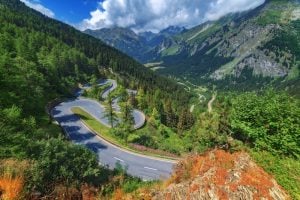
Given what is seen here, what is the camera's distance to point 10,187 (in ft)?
47.2

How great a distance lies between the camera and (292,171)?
18062 mm

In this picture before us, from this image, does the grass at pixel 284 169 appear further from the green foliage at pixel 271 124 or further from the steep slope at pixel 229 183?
the green foliage at pixel 271 124

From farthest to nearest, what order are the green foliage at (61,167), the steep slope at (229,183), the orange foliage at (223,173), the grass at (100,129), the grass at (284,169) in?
1. the grass at (100,129)
2. the green foliage at (61,167)
3. the grass at (284,169)
4. the orange foliage at (223,173)
5. the steep slope at (229,183)

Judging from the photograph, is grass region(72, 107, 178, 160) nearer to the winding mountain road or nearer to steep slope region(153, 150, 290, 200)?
the winding mountain road

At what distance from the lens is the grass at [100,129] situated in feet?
194

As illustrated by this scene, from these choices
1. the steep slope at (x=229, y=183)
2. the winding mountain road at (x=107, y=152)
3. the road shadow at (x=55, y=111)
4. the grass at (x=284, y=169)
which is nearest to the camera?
the steep slope at (x=229, y=183)

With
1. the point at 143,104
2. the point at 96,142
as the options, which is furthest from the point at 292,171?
the point at 143,104

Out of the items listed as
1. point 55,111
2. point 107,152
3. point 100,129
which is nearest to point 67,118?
point 55,111

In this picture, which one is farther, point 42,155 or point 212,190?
point 42,155

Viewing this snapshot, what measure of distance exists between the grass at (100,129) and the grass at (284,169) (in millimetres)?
37205

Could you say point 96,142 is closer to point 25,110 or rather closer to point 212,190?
point 25,110

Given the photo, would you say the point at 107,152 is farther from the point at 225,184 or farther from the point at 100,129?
the point at 225,184

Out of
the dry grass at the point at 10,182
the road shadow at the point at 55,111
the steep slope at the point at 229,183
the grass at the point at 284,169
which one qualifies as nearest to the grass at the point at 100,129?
the road shadow at the point at 55,111

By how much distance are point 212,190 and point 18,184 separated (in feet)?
34.4
